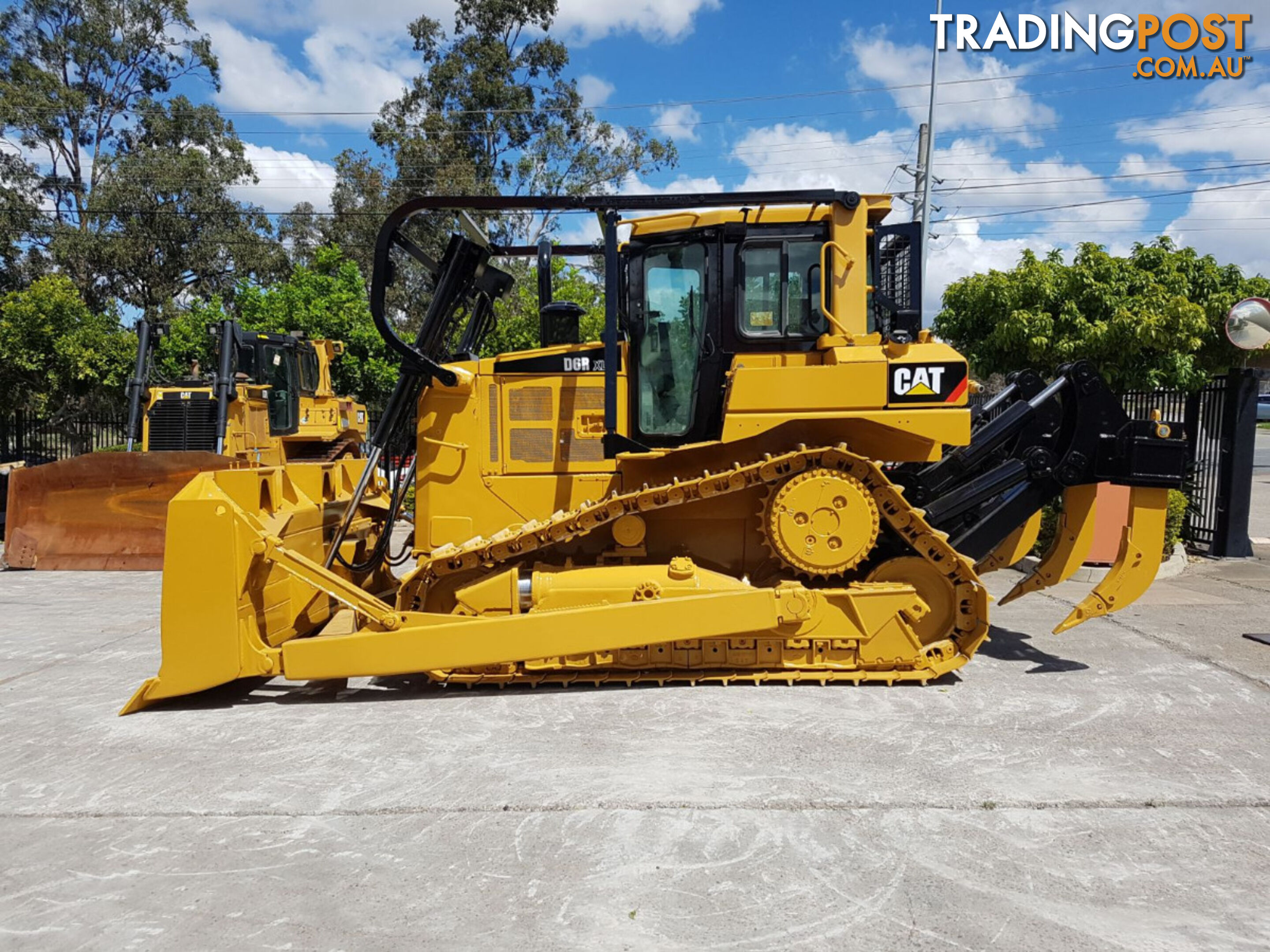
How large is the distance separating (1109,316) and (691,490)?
11.1 metres

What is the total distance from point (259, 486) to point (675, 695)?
291cm

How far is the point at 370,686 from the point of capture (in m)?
5.55

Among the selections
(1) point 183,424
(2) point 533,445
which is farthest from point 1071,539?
(1) point 183,424

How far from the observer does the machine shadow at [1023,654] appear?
19.2 feet

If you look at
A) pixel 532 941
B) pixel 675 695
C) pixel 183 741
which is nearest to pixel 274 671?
pixel 183 741

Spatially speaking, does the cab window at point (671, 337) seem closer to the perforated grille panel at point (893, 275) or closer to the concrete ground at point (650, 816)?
the perforated grille panel at point (893, 275)

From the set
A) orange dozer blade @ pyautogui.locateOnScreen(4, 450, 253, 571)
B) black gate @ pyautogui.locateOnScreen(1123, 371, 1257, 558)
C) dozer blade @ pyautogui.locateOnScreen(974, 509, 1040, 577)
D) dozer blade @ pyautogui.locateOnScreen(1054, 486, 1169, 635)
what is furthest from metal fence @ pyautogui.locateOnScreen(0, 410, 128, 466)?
black gate @ pyautogui.locateOnScreen(1123, 371, 1257, 558)

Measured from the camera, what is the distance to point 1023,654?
6.25 metres

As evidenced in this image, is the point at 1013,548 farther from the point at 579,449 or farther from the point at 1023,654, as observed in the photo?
the point at 579,449

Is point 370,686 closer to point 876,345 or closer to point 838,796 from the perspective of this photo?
point 838,796

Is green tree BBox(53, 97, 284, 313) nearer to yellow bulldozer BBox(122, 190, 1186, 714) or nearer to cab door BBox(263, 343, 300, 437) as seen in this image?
cab door BBox(263, 343, 300, 437)

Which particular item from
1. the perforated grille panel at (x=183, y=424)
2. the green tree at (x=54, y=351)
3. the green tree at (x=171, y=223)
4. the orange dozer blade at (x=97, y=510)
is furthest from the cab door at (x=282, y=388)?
the green tree at (x=171, y=223)

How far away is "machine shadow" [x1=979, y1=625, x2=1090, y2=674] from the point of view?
19.2 ft

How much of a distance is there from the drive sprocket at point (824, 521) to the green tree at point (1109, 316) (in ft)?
30.9
